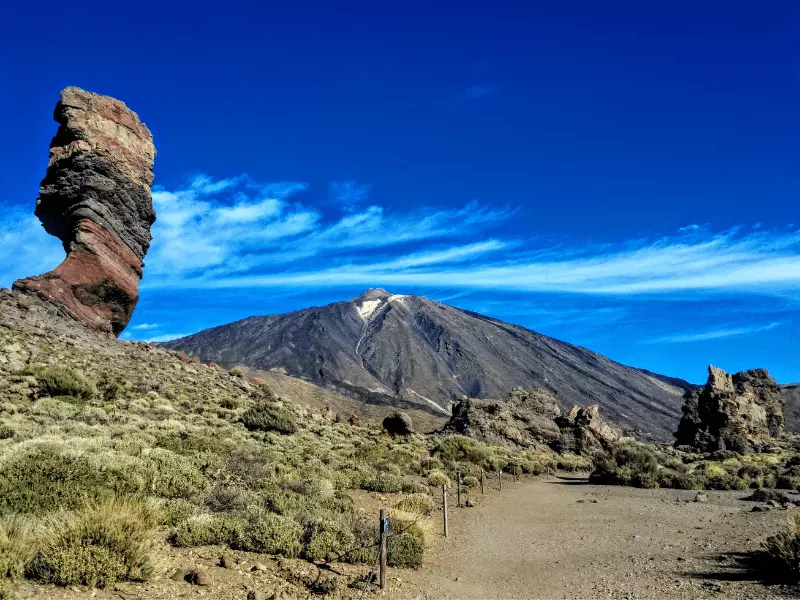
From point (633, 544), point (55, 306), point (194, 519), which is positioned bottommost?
point (633, 544)

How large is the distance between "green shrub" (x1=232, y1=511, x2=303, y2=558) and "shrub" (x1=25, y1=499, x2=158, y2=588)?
1.64 m

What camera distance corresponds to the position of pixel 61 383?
1941cm

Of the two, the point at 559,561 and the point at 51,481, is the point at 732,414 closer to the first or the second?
the point at 559,561

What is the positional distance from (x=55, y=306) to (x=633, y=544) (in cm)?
2815

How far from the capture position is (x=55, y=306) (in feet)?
91.0

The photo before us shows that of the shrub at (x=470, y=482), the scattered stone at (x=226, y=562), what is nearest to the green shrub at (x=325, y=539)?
the scattered stone at (x=226, y=562)

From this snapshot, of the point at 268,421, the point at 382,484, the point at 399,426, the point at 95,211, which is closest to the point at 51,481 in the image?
the point at 382,484

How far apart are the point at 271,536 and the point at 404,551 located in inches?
85.7

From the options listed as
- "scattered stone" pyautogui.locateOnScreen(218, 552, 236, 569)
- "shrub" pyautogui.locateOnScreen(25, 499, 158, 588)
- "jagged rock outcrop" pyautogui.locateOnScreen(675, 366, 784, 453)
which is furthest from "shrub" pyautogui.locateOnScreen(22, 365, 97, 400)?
"jagged rock outcrop" pyautogui.locateOnScreen(675, 366, 784, 453)

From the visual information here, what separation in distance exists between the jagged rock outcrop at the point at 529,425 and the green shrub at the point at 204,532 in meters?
27.1

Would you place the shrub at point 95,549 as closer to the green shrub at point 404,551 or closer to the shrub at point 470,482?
the green shrub at point 404,551

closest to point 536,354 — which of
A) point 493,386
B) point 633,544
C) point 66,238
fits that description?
point 493,386

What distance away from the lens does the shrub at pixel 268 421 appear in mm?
22375

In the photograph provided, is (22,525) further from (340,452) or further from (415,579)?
(340,452)
